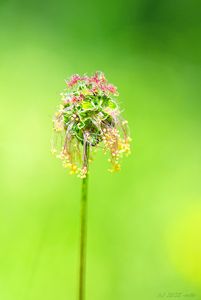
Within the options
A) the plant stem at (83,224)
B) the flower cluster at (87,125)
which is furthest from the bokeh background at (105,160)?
the flower cluster at (87,125)

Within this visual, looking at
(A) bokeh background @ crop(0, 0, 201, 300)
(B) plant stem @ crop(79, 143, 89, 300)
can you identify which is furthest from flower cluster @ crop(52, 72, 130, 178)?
(A) bokeh background @ crop(0, 0, 201, 300)

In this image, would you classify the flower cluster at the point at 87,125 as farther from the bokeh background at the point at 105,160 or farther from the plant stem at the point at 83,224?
the bokeh background at the point at 105,160

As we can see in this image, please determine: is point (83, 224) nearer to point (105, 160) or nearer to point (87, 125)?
point (87, 125)

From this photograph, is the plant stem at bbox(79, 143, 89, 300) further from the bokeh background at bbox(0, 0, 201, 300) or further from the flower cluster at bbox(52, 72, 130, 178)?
the bokeh background at bbox(0, 0, 201, 300)

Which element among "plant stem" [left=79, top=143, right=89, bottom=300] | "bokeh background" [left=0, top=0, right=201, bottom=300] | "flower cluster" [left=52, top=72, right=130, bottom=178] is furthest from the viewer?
"bokeh background" [left=0, top=0, right=201, bottom=300]

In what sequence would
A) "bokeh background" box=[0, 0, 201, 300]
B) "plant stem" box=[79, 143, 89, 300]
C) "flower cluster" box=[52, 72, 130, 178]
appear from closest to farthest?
1. "plant stem" box=[79, 143, 89, 300]
2. "flower cluster" box=[52, 72, 130, 178]
3. "bokeh background" box=[0, 0, 201, 300]

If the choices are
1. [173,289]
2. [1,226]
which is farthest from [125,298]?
[1,226]
